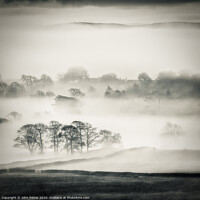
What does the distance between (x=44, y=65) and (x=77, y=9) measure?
113 cm

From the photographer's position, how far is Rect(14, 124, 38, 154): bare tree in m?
7.33

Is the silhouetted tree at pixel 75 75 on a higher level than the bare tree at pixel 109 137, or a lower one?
higher

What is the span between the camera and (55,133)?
287 inches

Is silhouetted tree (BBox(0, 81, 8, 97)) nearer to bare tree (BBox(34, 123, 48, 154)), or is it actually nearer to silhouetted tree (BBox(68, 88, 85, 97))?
bare tree (BBox(34, 123, 48, 154))

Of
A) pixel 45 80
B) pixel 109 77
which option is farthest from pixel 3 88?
pixel 109 77

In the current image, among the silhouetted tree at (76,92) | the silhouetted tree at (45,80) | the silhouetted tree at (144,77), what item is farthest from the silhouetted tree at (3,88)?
the silhouetted tree at (144,77)

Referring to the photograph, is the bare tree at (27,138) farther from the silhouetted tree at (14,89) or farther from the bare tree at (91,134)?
the bare tree at (91,134)

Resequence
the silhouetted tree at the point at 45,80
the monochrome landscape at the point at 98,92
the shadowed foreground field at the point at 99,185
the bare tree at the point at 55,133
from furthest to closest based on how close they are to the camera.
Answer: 1. the silhouetted tree at the point at 45,80
2. the bare tree at the point at 55,133
3. the monochrome landscape at the point at 98,92
4. the shadowed foreground field at the point at 99,185

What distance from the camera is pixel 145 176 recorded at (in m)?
7.07

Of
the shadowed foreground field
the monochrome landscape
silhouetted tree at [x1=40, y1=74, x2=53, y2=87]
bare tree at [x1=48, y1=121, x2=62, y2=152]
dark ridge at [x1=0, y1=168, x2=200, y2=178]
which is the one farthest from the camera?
silhouetted tree at [x1=40, y1=74, x2=53, y2=87]

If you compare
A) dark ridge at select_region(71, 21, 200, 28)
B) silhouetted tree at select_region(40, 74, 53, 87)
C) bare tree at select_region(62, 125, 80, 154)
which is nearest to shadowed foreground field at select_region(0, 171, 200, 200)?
bare tree at select_region(62, 125, 80, 154)

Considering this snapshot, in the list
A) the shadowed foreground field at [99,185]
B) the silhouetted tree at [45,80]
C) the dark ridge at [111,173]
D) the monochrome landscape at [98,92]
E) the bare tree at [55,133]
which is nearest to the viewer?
the shadowed foreground field at [99,185]

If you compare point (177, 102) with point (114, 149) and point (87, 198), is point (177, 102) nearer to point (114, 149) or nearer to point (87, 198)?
point (114, 149)

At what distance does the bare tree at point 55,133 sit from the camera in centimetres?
728
